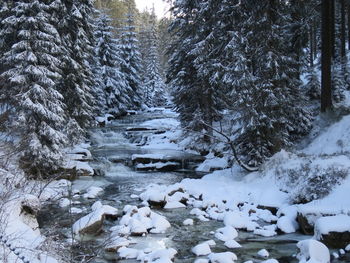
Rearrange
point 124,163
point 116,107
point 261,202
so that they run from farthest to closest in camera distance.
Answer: point 116,107 → point 124,163 → point 261,202

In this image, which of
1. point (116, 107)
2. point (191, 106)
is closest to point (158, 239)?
point (191, 106)

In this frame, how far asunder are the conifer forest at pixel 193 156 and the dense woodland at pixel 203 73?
7cm

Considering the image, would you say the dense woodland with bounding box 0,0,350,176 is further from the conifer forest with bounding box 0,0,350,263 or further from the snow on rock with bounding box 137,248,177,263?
the snow on rock with bounding box 137,248,177,263

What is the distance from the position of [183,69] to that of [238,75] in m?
8.57

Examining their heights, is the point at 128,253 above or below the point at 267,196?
below

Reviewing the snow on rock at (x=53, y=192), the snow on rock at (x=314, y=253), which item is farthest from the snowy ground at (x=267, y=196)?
the snow on rock at (x=53, y=192)

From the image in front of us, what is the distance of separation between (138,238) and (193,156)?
1247 centimetres

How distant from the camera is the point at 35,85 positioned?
14031mm

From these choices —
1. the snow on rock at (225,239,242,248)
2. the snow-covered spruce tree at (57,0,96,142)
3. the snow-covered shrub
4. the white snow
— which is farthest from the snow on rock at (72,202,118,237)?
the snow-covered spruce tree at (57,0,96,142)

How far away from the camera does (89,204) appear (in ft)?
40.1

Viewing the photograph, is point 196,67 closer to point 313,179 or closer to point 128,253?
point 313,179

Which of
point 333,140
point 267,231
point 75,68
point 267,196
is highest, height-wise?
point 75,68

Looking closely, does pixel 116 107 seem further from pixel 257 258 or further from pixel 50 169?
pixel 257 258

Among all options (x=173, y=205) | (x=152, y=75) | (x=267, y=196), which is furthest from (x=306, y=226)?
(x=152, y=75)
